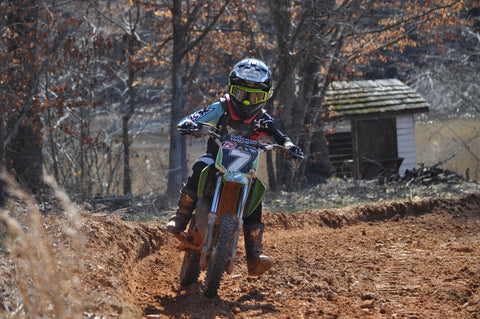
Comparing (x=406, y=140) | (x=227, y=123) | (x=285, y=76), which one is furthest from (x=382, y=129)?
(x=227, y=123)

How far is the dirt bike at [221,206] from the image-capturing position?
4848 millimetres

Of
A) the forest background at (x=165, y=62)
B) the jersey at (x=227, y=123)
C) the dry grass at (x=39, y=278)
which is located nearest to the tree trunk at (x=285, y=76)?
the forest background at (x=165, y=62)

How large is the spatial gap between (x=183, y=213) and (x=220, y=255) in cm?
116

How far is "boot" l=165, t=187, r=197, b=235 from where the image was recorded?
571cm

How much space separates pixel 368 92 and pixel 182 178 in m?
10.0

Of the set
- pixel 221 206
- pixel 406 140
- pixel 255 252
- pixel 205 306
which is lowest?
pixel 205 306

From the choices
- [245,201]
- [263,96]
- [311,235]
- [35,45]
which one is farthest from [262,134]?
[35,45]

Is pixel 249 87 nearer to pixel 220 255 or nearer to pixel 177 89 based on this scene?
pixel 220 255

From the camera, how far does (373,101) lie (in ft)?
64.2

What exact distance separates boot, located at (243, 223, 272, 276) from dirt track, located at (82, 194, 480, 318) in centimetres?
23

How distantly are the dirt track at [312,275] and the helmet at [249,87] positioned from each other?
5.92ft

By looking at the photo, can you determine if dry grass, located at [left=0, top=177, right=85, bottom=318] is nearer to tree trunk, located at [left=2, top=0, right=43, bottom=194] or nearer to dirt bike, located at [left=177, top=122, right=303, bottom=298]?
dirt bike, located at [left=177, top=122, right=303, bottom=298]

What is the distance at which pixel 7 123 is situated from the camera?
1090 cm

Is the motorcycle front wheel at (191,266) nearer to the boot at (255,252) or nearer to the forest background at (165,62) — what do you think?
the boot at (255,252)
